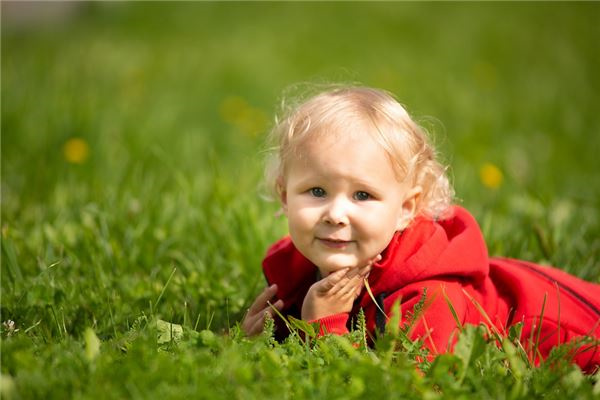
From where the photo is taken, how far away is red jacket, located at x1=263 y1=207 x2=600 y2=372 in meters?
2.21

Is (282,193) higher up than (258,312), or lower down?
higher up

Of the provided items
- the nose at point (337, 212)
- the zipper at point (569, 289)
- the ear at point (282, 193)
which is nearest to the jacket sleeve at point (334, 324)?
the nose at point (337, 212)

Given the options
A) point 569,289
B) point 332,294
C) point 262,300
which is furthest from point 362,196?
point 569,289

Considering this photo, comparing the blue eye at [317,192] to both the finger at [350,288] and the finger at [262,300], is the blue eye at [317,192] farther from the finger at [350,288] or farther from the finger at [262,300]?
the finger at [262,300]

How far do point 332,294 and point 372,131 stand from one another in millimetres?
496

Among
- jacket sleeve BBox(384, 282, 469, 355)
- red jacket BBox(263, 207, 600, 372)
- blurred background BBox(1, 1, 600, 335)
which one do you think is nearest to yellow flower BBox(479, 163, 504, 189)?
blurred background BBox(1, 1, 600, 335)

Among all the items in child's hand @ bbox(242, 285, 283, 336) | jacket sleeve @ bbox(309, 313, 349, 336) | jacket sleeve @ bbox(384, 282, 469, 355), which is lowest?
child's hand @ bbox(242, 285, 283, 336)

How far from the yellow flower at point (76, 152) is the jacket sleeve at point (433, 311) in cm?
218

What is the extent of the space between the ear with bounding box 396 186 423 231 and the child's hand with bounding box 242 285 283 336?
0.45 meters

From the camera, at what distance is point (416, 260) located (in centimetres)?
226

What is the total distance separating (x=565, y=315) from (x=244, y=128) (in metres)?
2.94

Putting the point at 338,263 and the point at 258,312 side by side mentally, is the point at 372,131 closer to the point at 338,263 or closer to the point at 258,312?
the point at 338,263

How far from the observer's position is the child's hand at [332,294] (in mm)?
2238

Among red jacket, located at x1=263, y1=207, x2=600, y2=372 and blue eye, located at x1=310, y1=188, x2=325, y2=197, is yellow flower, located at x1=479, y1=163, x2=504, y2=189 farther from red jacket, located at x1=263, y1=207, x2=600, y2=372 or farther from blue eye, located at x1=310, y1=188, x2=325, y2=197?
blue eye, located at x1=310, y1=188, x2=325, y2=197
